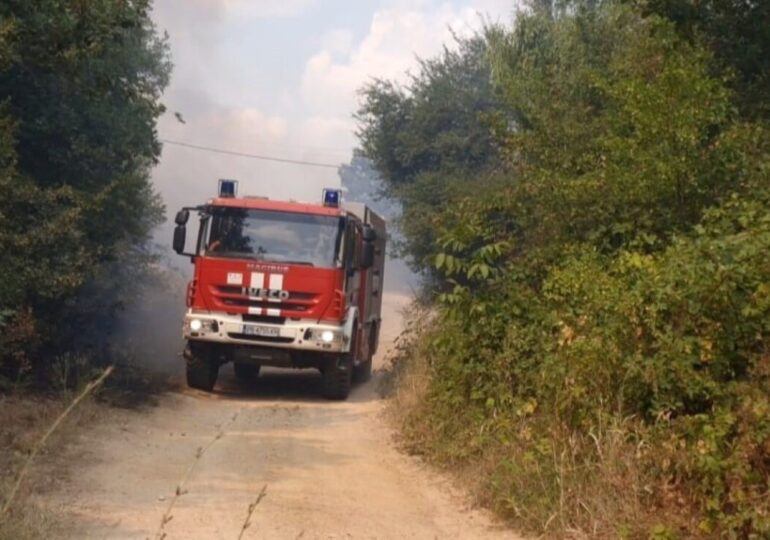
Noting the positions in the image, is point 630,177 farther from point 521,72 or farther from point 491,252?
point 521,72

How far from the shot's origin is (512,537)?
792 centimetres

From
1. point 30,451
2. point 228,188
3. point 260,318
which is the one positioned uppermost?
point 228,188

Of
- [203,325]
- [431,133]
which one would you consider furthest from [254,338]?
[431,133]

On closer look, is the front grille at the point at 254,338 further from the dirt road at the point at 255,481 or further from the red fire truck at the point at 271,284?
the dirt road at the point at 255,481

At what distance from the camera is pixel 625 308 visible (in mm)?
8094

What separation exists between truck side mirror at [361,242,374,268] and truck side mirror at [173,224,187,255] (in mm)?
2631

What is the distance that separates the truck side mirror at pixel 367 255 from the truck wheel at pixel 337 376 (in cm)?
144

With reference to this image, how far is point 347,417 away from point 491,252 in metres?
4.33

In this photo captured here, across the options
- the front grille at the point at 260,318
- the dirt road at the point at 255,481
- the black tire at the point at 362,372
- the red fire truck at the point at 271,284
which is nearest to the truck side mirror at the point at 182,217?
the red fire truck at the point at 271,284

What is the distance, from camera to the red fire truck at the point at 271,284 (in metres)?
15.8

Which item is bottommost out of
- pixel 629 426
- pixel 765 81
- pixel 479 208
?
pixel 629 426

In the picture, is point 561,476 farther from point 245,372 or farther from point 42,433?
point 245,372

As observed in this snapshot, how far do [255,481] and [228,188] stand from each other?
304 inches

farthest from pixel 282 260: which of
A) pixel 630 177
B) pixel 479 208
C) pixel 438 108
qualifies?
pixel 438 108
